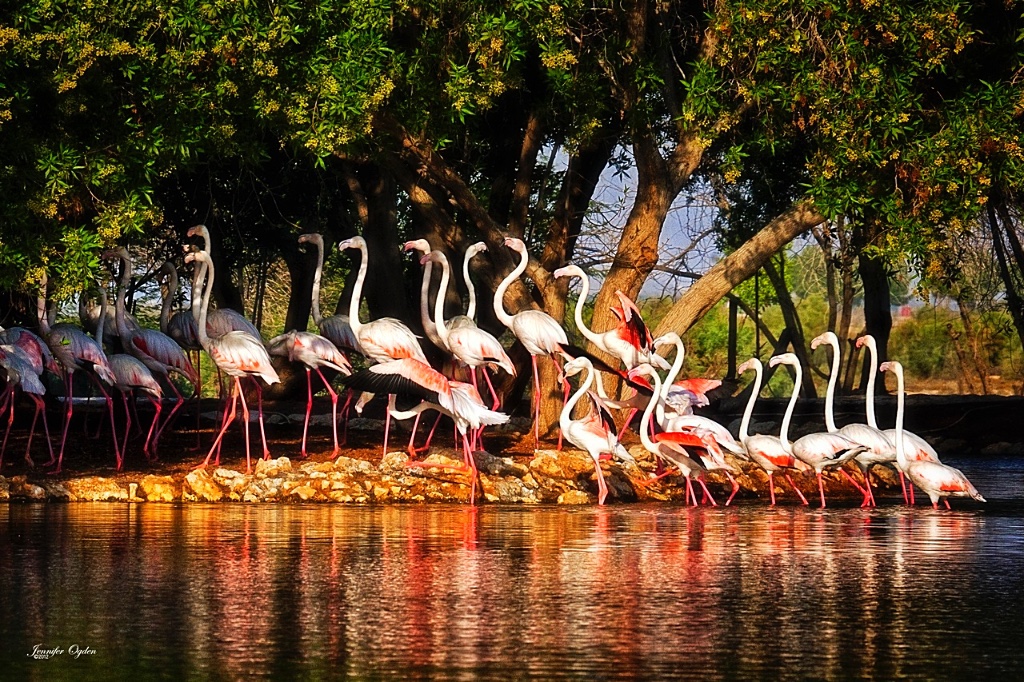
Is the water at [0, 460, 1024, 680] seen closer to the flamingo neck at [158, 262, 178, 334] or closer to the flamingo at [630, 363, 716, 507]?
the flamingo at [630, 363, 716, 507]

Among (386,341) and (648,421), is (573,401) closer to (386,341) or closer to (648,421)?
(648,421)

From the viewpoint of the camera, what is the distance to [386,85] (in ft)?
48.2

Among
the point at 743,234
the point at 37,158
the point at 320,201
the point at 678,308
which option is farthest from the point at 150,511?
the point at 743,234

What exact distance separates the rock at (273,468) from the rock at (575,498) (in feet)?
8.58

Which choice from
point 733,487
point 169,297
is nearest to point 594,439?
point 733,487

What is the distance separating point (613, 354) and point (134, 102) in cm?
568

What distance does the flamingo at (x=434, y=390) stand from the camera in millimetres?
15031

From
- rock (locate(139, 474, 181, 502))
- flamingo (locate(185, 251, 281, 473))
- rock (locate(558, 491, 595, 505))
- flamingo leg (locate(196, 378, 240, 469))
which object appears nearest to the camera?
rock (locate(139, 474, 181, 502))

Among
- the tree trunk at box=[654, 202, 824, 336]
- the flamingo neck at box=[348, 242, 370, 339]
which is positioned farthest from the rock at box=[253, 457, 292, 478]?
the tree trunk at box=[654, 202, 824, 336]

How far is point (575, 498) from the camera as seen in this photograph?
1514cm

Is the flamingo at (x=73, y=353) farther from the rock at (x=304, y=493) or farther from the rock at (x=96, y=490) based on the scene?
the rock at (x=304, y=493)

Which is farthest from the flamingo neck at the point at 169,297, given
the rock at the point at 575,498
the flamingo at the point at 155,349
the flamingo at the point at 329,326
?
the rock at the point at 575,498

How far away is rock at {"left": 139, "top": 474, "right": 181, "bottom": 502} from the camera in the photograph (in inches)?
584

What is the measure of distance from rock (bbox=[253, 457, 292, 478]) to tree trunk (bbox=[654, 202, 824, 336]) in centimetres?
501
